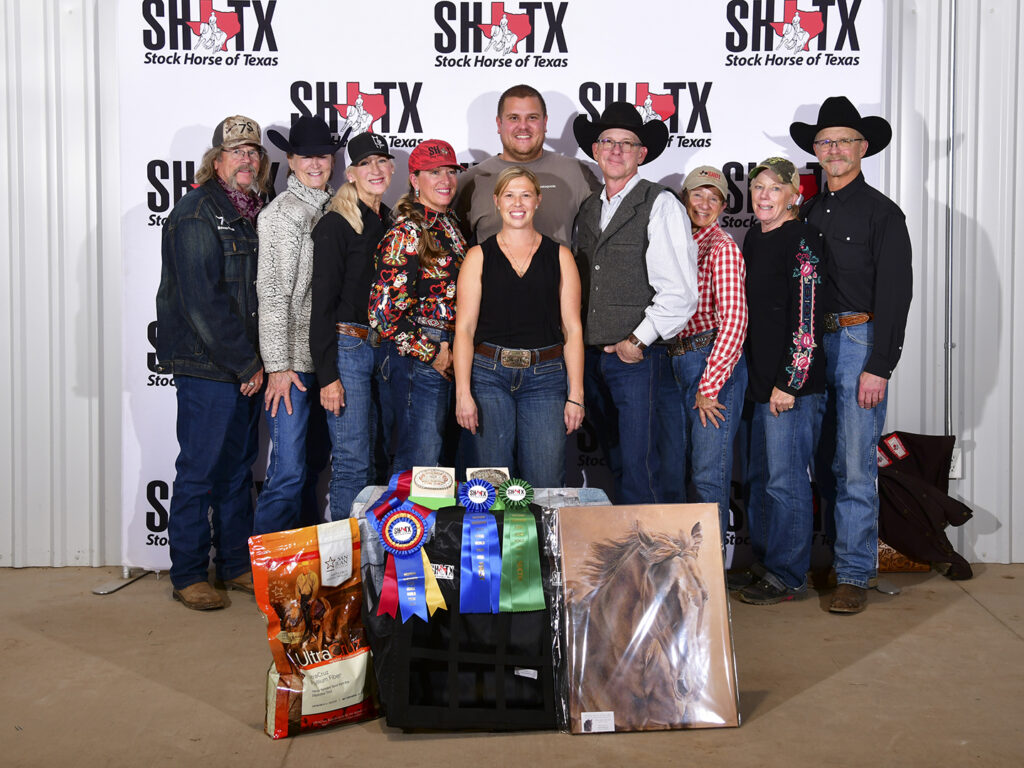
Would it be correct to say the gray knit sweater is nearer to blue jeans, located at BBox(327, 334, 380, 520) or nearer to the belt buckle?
blue jeans, located at BBox(327, 334, 380, 520)

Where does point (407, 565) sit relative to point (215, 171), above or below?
below

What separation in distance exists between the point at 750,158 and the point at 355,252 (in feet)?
6.00

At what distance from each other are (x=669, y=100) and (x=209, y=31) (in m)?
2.02

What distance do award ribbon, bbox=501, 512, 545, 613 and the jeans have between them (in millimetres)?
945

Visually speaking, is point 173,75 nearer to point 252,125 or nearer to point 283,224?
point 252,125

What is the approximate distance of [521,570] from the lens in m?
2.60

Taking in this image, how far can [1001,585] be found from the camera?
3.98 meters

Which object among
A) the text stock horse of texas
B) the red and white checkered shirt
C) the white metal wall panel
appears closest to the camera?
the text stock horse of texas

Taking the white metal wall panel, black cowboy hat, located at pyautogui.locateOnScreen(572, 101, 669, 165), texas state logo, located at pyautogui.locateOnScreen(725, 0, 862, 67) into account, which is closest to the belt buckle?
black cowboy hat, located at pyautogui.locateOnScreen(572, 101, 669, 165)

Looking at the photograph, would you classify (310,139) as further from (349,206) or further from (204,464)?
(204,464)

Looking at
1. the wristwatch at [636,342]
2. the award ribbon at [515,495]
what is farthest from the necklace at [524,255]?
the award ribbon at [515,495]

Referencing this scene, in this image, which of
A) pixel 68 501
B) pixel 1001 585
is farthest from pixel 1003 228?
pixel 68 501

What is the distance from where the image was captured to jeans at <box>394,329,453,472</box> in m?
3.51

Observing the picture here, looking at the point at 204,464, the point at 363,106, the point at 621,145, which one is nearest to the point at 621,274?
the point at 621,145
